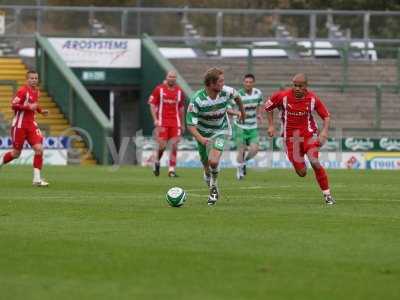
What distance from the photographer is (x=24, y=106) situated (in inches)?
901

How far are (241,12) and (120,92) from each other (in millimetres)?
5225

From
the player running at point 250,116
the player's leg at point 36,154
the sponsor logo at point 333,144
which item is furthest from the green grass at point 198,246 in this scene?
the sponsor logo at point 333,144

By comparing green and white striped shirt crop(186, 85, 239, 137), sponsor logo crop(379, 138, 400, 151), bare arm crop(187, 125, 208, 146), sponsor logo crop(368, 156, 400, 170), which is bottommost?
sponsor logo crop(368, 156, 400, 170)

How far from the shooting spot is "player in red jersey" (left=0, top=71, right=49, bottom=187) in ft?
74.8

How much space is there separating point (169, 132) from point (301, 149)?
10.4 meters

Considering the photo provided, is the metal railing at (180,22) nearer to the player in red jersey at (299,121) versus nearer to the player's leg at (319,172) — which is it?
the player in red jersey at (299,121)

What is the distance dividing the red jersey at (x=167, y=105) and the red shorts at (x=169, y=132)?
8 centimetres

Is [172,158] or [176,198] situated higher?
[176,198]

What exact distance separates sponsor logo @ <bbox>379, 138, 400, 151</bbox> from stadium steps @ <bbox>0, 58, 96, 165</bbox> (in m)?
8.36

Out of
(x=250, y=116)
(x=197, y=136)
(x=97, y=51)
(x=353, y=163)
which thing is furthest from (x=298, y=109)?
(x=97, y=51)

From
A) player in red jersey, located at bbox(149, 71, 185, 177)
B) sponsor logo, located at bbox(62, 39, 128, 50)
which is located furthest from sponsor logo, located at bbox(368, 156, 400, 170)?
sponsor logo, located at bbox(62, 39, 128, 50)

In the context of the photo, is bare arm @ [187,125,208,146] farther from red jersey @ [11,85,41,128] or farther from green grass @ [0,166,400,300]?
red jersey @ [11,85,41,128]

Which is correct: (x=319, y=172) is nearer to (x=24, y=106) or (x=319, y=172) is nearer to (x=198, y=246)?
(x=198, y=246)

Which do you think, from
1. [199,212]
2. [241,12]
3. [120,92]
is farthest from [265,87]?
[199,212]
